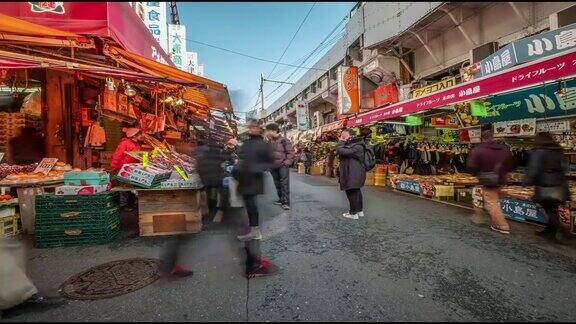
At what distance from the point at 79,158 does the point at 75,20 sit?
3.53m

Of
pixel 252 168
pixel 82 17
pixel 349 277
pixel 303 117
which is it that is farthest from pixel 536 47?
pixel 303 117

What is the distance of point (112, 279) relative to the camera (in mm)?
3768

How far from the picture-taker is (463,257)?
14.6 ft

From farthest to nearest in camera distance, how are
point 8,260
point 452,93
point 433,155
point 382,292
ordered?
point 433,155, point 452,93, point 382,292, point 8,260

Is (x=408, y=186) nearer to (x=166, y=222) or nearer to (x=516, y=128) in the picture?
(x=516, y=128)

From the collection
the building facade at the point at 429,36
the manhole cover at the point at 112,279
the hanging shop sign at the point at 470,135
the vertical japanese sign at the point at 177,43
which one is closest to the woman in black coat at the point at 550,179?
the building facade at the point at 429,36

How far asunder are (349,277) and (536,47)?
6600 millimetres

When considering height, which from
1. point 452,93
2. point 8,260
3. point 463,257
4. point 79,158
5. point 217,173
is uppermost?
point 452,93

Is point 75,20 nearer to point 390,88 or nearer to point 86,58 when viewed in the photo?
point 86,58

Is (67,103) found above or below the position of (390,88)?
below

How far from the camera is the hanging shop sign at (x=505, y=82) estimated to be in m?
4.98

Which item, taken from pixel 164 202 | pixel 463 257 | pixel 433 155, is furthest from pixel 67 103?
pixel 433 155

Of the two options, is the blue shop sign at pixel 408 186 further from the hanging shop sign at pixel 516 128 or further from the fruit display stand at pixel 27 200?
the fruit display stand at pixel 27 200

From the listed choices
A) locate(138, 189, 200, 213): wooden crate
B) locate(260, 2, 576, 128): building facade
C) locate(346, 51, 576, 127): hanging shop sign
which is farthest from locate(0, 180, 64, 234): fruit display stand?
locate(346, 51, 576, 127): hanging shop sign
